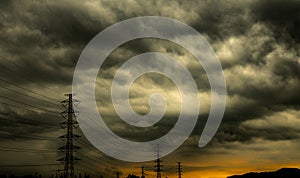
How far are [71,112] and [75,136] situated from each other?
5.47 meters

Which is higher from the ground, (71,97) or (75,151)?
(71,97)

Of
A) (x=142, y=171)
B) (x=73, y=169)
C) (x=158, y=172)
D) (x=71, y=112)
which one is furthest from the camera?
(x=142, y=171)

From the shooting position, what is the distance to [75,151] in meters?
72.6

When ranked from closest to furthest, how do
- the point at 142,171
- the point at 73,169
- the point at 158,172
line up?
the point at 73,169 < the point at 158,172 < the point at 142,171

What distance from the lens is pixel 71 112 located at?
77000mm

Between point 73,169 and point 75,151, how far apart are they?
380 cm

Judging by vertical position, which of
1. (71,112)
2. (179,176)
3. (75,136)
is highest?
(71,112)

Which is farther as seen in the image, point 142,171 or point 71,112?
point 142,171

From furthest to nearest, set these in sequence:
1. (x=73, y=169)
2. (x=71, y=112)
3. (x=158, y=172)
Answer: (x=158, y=172), (x=71, y=112), (x=73, y=169)

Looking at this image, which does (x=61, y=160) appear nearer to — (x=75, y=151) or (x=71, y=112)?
(x=75, y=151)

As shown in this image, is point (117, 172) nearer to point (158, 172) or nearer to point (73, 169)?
point (158, 172)

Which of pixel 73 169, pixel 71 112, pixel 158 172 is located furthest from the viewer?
pixel 158 172

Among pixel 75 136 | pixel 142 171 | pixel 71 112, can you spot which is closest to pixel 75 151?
pixel 75 136

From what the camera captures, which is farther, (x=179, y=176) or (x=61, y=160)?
(x=179, y=176)
